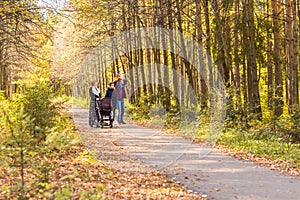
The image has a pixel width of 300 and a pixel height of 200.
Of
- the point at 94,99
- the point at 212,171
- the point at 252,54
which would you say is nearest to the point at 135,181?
the point at 212,171

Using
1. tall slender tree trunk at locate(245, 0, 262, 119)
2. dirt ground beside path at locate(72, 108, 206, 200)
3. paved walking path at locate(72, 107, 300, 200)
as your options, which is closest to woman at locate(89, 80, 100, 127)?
paved walking path at locate(72, 107, 300, 200)

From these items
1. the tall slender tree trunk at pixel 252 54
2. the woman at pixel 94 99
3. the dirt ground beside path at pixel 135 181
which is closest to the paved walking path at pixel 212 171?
the dirt ground beside path at pixel 135 181

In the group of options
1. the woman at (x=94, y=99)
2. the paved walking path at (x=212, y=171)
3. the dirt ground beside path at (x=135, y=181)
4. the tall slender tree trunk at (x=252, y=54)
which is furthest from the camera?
the woman at (x=94, y=99)

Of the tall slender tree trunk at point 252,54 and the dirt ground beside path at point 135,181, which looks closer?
the dirt ground beside path at point 135,181

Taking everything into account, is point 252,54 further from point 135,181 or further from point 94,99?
point 135,181

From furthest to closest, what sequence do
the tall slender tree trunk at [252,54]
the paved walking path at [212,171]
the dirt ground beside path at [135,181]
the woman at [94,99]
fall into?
the woman at [94,99] → the tall slender tree trunk at [252,54] → the paved walking path at [212,171] → the dirt ground beside path at [135,181]

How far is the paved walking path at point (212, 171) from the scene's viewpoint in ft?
24.7

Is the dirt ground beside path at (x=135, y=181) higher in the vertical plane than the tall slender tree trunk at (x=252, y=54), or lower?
lower

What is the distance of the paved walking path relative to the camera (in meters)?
7.52

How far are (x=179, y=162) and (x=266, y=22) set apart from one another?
1013 centimetres

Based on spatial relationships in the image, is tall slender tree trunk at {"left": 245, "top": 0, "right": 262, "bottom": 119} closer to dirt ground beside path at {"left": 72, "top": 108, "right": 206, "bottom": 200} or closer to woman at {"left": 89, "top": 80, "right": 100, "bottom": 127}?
woman at {"left": 89, "top": 80, "right": 100, "bottom": 127}

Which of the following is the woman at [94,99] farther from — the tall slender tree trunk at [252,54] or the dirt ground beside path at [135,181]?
the dirt ground beside path at [135,181]

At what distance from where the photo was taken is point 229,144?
13.4 metres

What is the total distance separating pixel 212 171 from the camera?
30.9ft
